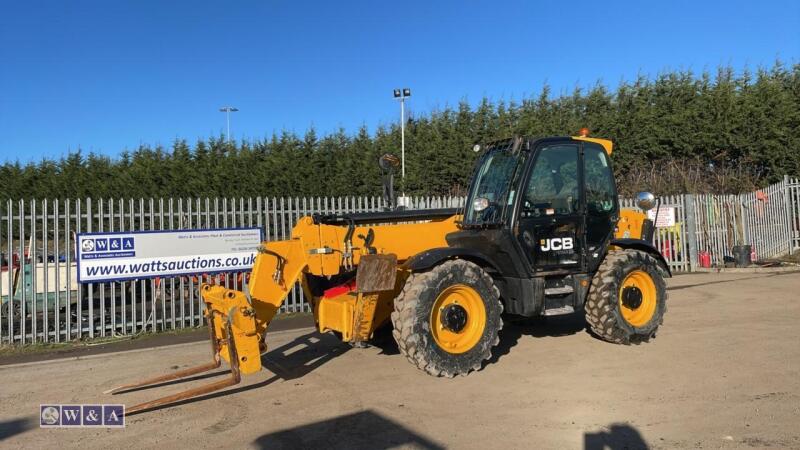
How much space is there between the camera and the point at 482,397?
17.3ft

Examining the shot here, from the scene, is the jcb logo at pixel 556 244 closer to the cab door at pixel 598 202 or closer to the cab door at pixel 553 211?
the cab door at pixel 553 211

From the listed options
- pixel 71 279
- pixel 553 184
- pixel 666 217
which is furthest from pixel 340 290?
pixel 666 217

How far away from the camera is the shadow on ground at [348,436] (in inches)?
169

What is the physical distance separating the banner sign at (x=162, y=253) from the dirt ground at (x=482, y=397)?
67.6 inches

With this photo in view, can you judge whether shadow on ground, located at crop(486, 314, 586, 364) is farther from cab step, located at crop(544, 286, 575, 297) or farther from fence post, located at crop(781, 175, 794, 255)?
fence post, located at crop(781, 175, 794, 255)

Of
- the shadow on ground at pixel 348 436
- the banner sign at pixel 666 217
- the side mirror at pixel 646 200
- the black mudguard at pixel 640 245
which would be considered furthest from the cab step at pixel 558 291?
the banner sign at pixel 666 217

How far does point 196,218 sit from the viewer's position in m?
10.0

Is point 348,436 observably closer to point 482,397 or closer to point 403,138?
point 482,397

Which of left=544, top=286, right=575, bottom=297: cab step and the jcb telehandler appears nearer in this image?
the jcb telehandler

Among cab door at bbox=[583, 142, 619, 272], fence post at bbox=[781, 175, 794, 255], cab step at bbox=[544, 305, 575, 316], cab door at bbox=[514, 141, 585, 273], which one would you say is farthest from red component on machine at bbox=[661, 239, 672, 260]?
cab step at bbox=[544, 305, 575, 316]

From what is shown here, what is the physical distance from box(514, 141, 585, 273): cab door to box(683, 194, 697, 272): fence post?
9334 millimetres

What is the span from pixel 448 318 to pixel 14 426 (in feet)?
13.1

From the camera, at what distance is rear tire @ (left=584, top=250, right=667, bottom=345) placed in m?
6.64

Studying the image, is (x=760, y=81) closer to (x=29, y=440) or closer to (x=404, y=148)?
(x=404, y=148)
